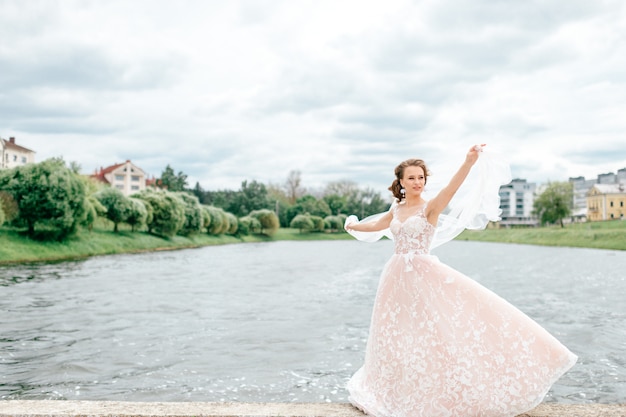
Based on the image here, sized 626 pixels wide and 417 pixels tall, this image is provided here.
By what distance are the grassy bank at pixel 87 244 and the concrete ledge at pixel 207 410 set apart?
26878mm

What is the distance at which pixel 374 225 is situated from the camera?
4668mm

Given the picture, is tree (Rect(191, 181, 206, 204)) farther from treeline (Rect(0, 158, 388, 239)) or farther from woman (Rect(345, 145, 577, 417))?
woman (Rect(345, 145, 577, 417))

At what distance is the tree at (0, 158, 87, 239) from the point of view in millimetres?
32219

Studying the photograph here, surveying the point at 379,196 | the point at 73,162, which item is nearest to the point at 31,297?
the point at 73,162

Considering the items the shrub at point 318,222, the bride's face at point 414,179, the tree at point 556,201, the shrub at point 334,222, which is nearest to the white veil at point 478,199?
the bride's face at point 414,179

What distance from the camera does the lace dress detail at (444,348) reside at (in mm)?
3715

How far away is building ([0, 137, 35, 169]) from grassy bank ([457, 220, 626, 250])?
216ft

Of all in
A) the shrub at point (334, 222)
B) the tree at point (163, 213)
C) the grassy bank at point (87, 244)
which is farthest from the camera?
the shrub at point (334, 222)

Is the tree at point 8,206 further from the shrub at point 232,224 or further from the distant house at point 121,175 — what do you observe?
the distant house at point 121,175

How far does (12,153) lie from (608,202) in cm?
9843

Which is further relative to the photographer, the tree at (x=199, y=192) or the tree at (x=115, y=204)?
the tree at (x=199, y=192)

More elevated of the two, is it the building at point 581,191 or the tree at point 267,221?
the building at point 581,191

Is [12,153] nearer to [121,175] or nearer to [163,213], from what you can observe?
[121,175]

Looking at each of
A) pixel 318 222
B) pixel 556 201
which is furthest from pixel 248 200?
pixel 556 201
